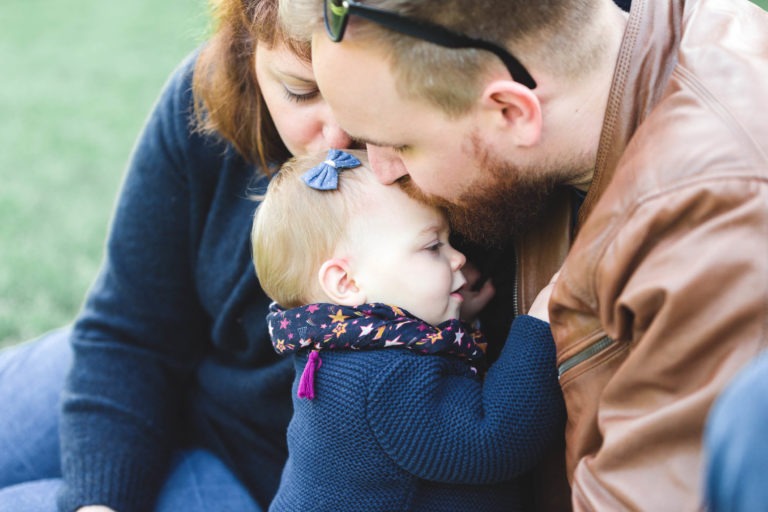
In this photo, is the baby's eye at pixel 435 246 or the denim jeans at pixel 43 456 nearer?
the baby's eye at pixel 435 246

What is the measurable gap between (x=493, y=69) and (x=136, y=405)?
1487 millimetres

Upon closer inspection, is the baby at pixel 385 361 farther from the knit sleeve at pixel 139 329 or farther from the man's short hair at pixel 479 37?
the knit sleeve at pixel 139 329

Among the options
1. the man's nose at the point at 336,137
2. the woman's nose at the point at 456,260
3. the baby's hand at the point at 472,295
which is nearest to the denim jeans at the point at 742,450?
the woman's nose at the point at 456,260

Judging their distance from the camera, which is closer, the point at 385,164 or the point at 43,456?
the point at 385,164

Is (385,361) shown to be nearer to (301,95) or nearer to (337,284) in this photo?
(337,284)

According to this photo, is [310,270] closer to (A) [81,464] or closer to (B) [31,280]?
(A) [81,464]

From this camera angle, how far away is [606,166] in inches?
70.5

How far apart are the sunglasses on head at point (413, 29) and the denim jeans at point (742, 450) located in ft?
3.20

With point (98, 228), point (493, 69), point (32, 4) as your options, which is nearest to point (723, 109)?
point (493, 69)

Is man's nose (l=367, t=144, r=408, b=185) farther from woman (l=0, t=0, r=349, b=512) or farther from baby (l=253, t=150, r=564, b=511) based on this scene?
woman (l=0, t=0, r=349, b=512)

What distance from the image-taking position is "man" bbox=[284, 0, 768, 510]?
1.42 m

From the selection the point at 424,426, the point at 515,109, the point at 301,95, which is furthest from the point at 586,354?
the point at 301,95

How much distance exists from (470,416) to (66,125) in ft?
16.8

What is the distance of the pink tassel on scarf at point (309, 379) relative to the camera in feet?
6.25
